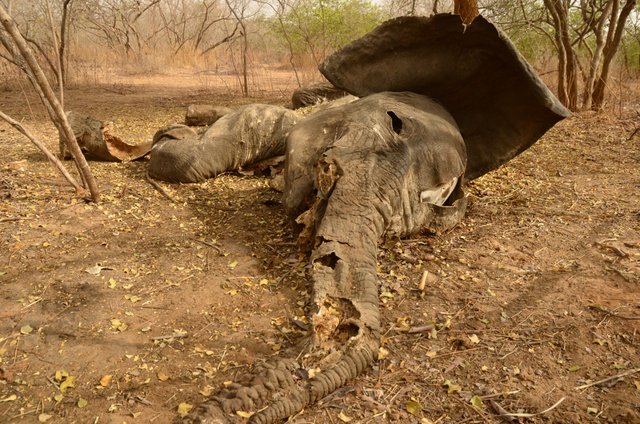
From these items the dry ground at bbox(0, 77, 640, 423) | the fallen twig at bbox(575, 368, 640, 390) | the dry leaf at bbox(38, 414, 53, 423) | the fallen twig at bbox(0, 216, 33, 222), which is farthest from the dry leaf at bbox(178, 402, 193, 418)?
the fallen twig at bbox(0, 216, 33, 222)

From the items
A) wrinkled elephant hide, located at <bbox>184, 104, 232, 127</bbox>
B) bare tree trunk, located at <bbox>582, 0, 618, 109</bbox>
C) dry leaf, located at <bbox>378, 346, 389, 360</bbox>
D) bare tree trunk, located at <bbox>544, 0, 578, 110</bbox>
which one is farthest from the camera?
bare tree trunk, located at <bbox>544, 0, 578, 110</bbox>

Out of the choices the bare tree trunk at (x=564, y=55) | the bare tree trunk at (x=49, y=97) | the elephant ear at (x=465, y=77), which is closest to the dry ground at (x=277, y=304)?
the bare tree trunk at (x=49, y=97)

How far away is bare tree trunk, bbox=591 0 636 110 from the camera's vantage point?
6.89 m

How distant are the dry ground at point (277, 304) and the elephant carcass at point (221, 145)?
0.19 metres

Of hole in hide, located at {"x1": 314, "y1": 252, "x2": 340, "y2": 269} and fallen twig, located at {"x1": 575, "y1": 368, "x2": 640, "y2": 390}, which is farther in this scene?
hole in hide, located at {"x1": 314, "y1": 252, "x2": 340, "y2": 269}

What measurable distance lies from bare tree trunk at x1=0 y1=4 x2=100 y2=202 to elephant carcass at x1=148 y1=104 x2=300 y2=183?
0.78m

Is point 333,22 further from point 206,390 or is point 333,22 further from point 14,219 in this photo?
point 206,390

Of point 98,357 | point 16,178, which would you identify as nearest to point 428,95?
point 98,357

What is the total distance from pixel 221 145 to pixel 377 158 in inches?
85.6

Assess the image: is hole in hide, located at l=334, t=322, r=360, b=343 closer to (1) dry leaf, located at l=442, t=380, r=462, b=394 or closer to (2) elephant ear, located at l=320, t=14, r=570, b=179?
(1) dry leaf, located at l=442, t=380, r=462, b=394

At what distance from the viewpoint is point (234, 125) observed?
16.4ft

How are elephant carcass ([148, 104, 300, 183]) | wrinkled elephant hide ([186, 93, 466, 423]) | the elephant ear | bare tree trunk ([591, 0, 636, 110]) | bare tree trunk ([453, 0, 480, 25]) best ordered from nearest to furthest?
wrinkled elephant hide ([186, 93, 466, 423]) < the elephant ear < elephant carcass ([148, 104, 300, 183]) < bare tree trunk ([453, 0, 480, 25]) < bare tree trunk ([591, 0, 636, 110])

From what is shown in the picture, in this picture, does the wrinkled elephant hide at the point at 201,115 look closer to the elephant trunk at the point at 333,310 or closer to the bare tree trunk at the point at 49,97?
the bare tree trunk at the point at 49,97

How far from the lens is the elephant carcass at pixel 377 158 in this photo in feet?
6.89
